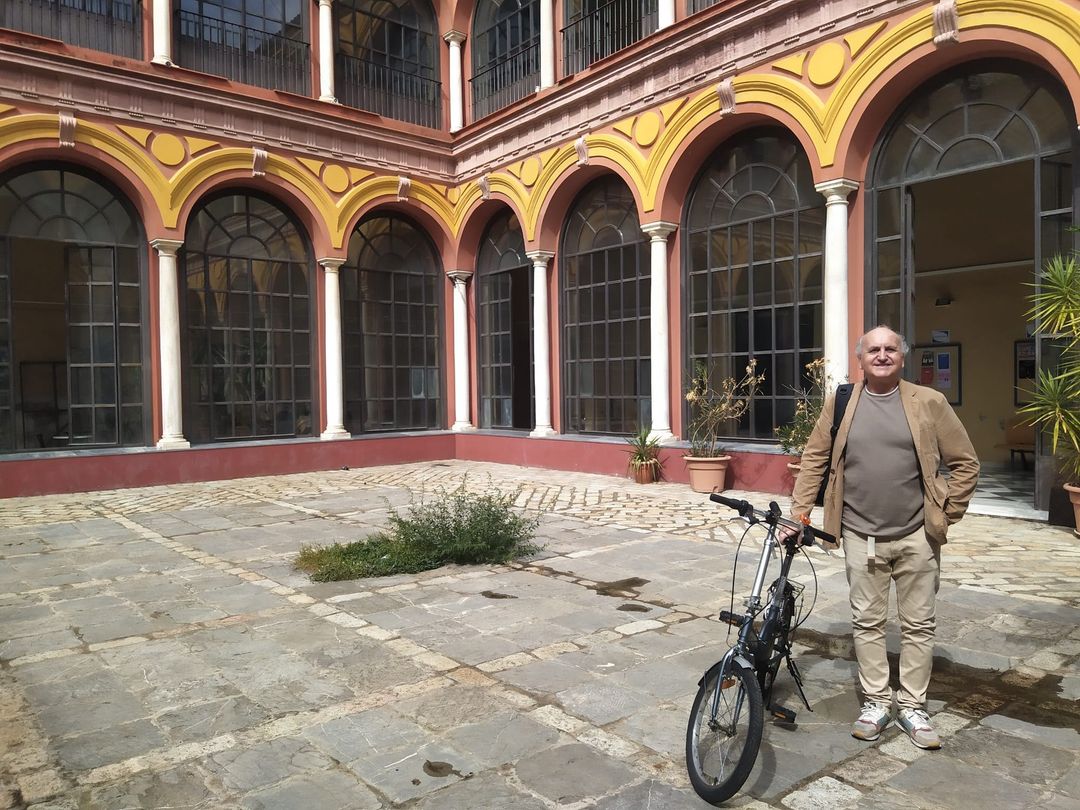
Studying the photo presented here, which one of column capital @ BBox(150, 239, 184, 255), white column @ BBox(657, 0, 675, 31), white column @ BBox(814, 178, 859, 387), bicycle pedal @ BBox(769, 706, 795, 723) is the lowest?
bicycle pedal @ BBox(769, 706, 795, 723)

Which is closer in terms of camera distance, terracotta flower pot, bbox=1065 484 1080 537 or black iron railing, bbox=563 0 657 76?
terracotta flower pot, bbox=1065 484 1080 537

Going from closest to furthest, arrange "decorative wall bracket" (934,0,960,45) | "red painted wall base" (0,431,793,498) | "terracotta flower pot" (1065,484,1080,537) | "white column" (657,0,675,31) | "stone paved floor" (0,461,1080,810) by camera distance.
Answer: "stone paved floor" (0,461,1080,810)
"terracotta flower pot" (1065,484,1080,537)
"decorative wall bracket" (934,0,960,45)
"red painted wall base" (0,431,793,498)
"white column" (657,0,675,31)

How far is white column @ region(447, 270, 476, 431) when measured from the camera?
15617 millimetres

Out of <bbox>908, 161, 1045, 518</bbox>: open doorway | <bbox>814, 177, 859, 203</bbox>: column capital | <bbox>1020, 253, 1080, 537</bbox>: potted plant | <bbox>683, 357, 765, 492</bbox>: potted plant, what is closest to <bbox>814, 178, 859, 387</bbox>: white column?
<bbox>814, 177, 859, 203</bbox>: column capital

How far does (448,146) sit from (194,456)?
7573 millimetres

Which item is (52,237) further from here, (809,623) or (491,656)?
(809,623)

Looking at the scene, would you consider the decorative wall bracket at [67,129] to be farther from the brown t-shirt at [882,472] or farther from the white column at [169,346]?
the brown t-shirt at [882,472]

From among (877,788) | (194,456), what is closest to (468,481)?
(194,456)

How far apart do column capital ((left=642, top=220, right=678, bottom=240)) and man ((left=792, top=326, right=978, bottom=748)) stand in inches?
334

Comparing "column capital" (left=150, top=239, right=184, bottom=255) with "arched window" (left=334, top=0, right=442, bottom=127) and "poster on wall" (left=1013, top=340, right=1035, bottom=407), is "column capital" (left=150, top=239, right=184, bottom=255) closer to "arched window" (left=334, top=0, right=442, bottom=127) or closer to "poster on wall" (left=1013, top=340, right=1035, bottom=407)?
"arched window" (left=334, top=0, right=442, bottom=127)

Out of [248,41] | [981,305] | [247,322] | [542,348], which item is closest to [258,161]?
[248,41]

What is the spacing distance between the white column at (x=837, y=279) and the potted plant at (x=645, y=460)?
2.80 m

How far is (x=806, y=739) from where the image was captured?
130 inches

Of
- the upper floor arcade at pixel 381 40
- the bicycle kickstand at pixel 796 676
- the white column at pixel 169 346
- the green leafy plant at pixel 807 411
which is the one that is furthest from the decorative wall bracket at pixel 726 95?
the bicycle kickstand at pixel 796 676
